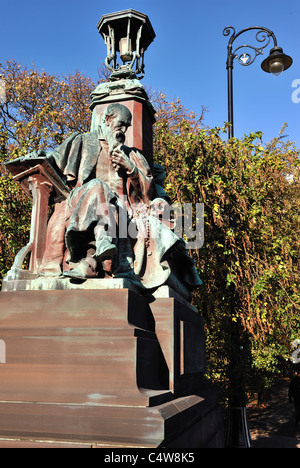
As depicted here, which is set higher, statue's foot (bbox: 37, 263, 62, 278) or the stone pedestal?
statue's foot (bbox: 37, 263, 62, 278)

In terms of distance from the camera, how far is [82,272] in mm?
4449

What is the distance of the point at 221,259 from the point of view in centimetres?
1178

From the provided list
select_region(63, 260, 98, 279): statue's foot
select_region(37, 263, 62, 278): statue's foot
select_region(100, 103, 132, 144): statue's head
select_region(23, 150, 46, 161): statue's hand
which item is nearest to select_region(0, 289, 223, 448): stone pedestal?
select_region(63, 260, 98, 279): statue's foot

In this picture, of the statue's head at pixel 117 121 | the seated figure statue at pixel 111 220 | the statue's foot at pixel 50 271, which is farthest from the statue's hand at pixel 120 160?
the statue's foot at pixel 50 271

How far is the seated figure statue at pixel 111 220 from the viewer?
465 cm

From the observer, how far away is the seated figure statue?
465 centimetres

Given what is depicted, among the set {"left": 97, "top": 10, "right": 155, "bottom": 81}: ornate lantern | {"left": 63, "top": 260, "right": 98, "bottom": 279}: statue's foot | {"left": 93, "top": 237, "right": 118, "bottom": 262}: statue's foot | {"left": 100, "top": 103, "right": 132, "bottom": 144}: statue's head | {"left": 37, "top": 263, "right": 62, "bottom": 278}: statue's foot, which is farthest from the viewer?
{"left": 97, "top": 10, "right": 155, "bottom": 81}: ornate lantern

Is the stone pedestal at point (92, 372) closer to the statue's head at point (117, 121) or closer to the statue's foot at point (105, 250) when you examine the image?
the statue's foot at point (105, 250)

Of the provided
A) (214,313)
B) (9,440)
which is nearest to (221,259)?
(214,313)

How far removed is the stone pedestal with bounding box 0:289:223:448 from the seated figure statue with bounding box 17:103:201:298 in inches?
17.7

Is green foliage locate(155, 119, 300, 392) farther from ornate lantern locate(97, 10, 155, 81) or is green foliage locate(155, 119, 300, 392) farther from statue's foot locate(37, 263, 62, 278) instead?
statue's foot locate(37, 263, 62, 278)

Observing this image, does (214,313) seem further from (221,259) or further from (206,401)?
(206,401)

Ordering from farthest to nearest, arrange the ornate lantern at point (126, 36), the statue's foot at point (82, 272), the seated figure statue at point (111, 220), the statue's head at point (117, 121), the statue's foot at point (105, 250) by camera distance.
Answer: the ornate lantern at point (126, 36) < the statue's head at point (117, 121) < the seated figure statue at point (111, 220) < the statue's foot at point (82, 272) < the statue's foot at point (105, 250)

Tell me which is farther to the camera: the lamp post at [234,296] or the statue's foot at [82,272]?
the lamp post at [234,296]
